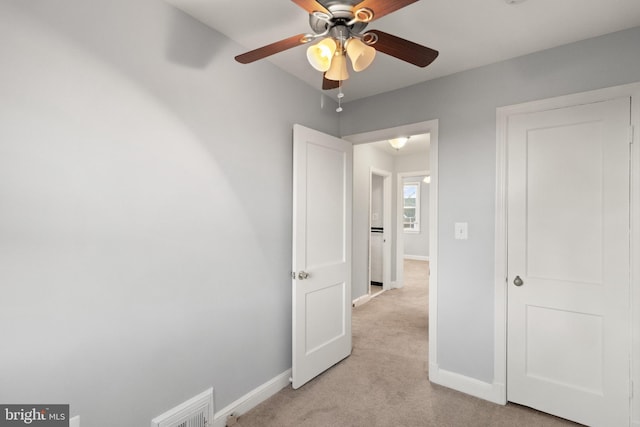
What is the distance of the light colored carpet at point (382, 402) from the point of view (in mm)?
1992

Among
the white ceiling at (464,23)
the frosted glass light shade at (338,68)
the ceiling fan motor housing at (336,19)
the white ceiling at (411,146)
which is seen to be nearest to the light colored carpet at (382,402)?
the frosted glass light shade at (338,68)

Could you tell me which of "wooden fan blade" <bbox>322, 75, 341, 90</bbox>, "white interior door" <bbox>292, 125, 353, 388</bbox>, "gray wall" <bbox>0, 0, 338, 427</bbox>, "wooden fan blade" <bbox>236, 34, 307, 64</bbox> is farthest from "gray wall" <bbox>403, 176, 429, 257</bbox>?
"wooden fan blade" <bbox>236, 34, 307, 64</bbox>

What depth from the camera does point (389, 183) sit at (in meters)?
5.54

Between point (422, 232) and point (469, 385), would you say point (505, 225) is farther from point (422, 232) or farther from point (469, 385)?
Result: point (422, 232)

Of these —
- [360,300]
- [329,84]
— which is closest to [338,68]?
[329,84]

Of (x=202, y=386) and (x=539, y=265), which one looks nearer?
(x=202, y=386)

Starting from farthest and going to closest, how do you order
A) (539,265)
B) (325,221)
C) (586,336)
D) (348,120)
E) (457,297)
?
(348,120)
(325,221)
(457,297)
(539,265)
(586,336)

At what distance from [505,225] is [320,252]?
1.44m

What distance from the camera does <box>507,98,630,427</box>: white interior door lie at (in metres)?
1.87

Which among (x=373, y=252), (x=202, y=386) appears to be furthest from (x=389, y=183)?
(x=202, y=386)

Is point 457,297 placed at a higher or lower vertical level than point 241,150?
lower

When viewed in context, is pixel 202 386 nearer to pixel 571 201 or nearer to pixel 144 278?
pixel 144 278

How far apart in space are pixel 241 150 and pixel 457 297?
2.02 metres

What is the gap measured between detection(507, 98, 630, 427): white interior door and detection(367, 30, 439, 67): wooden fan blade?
127 cm
